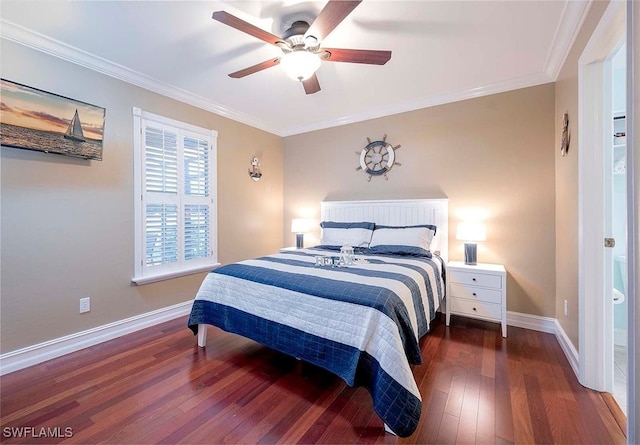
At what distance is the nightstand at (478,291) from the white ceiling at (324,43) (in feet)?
6.44

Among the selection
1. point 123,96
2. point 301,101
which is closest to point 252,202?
point 301,101

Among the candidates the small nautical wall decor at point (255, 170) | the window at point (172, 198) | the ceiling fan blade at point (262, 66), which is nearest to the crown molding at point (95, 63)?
the window at point (172, 198)

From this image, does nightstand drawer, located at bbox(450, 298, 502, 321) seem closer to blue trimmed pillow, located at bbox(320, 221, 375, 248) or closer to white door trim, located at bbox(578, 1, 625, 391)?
white door trim, located at bbox(578, 1, 625, 391)

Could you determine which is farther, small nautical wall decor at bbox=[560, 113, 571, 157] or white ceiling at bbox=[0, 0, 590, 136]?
small nautical wall decor at bbox=[560, 113, 571, 157]

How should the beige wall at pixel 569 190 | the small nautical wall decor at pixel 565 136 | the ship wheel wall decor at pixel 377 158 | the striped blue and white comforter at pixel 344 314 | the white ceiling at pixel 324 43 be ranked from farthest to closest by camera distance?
the ship wheel wall decor at pixel 377 158
the small nautical wall decor at pixel 565 136
the beige wall at pixel 569 190
the white ceiling at pixel 324 43
the striped blue and white comforter at pixel 344 314

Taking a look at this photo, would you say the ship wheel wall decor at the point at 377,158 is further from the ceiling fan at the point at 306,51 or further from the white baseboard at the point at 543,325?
the white baseboard at the point at 543,325

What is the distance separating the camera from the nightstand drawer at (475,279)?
2.50 m

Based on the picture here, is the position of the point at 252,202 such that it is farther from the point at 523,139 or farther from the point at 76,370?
the point at 523,139

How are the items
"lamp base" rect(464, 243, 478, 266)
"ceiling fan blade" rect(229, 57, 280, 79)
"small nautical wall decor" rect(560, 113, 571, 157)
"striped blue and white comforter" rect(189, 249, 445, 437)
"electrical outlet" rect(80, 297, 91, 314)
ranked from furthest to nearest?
"lamp base" rect(464, 243, 478, 266) < "electrical outlet" rect(80, 297, 91, 314) < "small nautical wall decor" rect(560, 113, 571, 157) < "ceiling fan blade" rect(229, 57, 280, 79) < "striped blue and white comforter" rect(189, 249, 445, 437)

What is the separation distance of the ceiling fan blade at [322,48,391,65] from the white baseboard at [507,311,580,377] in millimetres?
2658

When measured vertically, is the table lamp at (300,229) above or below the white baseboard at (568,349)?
above

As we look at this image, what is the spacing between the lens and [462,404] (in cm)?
160

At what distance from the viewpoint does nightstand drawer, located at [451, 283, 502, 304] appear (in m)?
2.50

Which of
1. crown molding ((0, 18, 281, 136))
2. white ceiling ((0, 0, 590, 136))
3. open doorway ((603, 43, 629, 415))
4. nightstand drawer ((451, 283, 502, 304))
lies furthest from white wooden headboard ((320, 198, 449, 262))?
crown molding ((0, 18, 281, 136))
